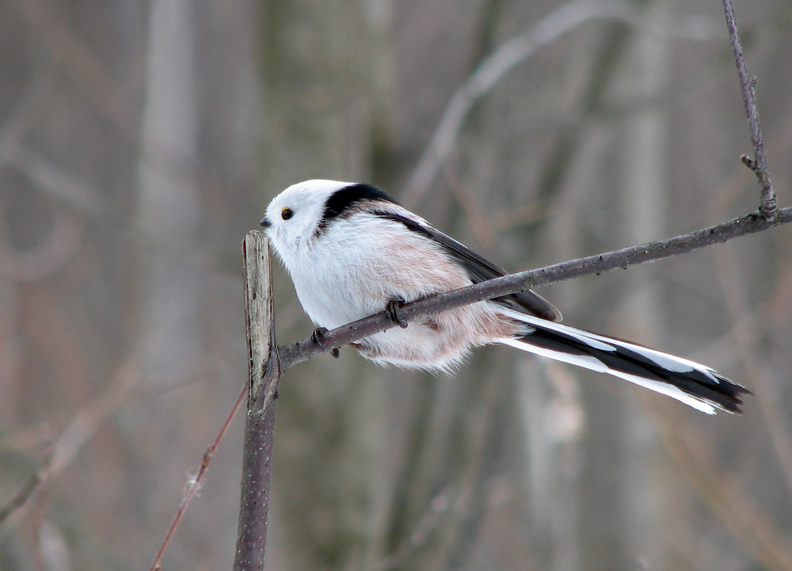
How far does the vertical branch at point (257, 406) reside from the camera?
1.33 m

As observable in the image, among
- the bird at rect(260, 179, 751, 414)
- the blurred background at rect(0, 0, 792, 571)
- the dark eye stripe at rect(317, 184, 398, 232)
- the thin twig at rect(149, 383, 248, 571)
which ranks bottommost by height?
the thin twig at rect(149, 383, 248, 571)

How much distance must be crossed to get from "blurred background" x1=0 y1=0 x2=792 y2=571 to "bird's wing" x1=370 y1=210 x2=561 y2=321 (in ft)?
2.57

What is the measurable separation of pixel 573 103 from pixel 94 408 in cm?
301

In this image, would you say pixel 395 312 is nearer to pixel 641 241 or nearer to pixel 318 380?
pixel 318 380

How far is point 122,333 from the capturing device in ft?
19.8

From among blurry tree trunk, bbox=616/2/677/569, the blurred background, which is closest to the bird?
the blurred background

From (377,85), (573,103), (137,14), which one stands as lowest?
(377,85)

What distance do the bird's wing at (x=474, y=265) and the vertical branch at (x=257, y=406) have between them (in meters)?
0.87

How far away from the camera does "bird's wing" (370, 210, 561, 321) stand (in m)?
2.11

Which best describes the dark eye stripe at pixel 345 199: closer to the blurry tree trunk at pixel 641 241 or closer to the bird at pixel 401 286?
the bird at pixel 401 286

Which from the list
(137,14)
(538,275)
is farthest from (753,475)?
(137,14)

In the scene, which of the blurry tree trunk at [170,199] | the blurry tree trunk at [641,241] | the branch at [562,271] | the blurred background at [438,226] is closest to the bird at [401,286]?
Answer: the branch at [562,271]

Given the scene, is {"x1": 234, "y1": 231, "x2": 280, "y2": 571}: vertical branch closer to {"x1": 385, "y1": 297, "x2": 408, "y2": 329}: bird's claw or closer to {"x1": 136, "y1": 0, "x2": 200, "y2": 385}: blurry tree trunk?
{"x1": 385, "y1": 297, "x2": 408, "y2": 329}: bird's claw

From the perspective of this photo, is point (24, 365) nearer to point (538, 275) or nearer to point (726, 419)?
point (538, 275)
